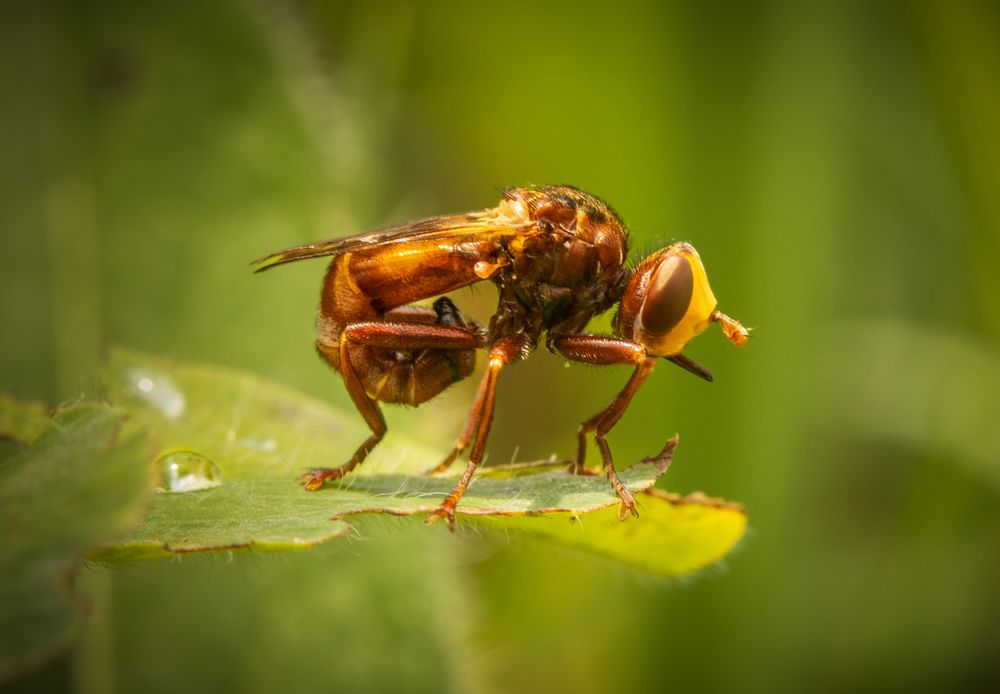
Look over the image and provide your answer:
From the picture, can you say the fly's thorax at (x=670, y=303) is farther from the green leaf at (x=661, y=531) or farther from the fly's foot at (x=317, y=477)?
the fly's foot at (x=317, y=477)

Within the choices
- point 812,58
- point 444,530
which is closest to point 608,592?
point 444,530

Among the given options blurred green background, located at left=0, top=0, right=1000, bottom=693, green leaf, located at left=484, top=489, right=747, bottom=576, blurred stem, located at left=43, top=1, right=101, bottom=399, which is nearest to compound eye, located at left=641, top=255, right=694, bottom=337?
blurred green background, located at left=0, top=0, right=1000, bottom=693

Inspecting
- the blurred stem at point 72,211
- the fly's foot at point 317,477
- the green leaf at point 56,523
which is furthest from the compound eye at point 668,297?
the blurred stem at point 72,211

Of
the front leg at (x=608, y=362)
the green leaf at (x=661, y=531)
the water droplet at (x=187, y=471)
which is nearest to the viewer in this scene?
the green leaf at (x=661, y=531)

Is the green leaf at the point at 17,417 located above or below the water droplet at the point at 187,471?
above

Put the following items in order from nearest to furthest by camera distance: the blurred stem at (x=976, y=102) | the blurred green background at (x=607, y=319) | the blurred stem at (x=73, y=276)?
the blurred green background at (x=607, y=319), the blurred stem at (x=73, y=276), the blurred stem at (x=976, y=102)

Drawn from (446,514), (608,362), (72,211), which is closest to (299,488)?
(446,514)

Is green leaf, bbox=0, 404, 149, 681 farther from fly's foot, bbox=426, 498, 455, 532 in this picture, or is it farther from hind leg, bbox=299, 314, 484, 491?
hind leg, bbox=299, 314, 484, 491
